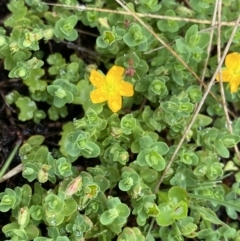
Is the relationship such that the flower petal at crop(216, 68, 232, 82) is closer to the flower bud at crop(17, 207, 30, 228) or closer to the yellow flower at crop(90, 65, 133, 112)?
the yellow flower at crop(90, 65, 133, 112)

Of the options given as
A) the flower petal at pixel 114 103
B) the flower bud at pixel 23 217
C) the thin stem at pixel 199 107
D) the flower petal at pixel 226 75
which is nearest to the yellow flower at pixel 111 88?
the flower petal at pixel 114 103

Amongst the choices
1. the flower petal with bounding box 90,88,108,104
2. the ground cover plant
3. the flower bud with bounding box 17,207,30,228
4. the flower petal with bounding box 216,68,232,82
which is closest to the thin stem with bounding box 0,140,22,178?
the ground cover plant

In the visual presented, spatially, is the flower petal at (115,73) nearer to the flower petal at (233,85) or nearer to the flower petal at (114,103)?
the flower petal at (114,103)

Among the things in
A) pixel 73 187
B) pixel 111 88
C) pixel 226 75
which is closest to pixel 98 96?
pixel 111 88

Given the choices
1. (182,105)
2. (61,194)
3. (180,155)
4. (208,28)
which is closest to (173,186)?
(180,155)

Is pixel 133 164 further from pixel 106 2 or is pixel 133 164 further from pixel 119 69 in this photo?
pixel 106 2

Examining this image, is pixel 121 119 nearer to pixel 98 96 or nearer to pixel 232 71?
pixel 98 96
